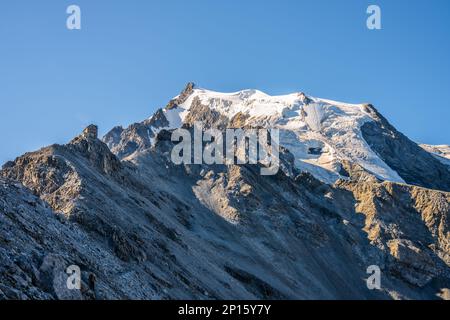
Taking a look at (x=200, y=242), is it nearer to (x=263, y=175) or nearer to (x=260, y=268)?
(x=260, y=268)

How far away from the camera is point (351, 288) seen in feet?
335

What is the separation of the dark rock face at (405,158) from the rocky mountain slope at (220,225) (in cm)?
80

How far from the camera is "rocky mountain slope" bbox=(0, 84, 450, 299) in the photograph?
4675 cm

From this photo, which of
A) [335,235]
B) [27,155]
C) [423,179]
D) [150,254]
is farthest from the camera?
[423,179]

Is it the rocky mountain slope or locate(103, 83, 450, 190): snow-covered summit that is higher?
locate(103, 83, 450, 190): snow-covered summit

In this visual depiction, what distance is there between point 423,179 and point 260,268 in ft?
313

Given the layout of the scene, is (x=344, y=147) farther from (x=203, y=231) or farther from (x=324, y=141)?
(x=203, y=231)

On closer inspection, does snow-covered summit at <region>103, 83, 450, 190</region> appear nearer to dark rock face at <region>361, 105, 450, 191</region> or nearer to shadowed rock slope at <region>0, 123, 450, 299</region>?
dark rock face at <region>361, 105, 450, 191</region>

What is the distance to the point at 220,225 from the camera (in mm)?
106938

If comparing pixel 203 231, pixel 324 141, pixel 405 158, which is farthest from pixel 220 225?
pixel 405 158

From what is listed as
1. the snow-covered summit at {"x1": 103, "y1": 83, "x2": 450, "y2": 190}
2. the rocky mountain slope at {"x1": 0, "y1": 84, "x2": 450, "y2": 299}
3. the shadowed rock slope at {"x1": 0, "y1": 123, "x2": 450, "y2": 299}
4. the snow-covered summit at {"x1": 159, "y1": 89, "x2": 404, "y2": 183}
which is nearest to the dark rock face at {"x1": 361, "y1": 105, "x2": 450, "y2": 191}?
the snow-covered summit at {"x1": 103, "y1": 83, "x2": 450, "y2": 190}

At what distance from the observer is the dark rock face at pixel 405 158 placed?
579 feet

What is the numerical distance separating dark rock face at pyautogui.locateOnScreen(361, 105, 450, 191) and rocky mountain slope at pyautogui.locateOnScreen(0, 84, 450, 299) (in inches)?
31.4
